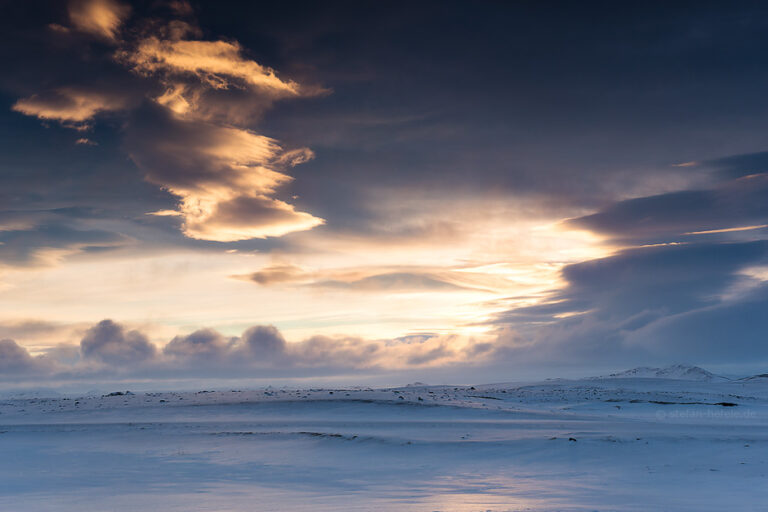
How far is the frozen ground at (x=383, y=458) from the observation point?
1318cm

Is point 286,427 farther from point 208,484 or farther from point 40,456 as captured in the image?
point 208,484

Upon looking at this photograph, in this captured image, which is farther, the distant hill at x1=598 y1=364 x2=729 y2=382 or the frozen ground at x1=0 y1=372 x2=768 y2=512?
the distant hill at x1=598 y1=364 x2=729 y2=382

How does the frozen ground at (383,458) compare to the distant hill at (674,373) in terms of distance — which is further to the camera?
the distant hill at (674,373)

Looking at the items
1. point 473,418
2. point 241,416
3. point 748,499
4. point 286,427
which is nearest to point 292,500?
point 748,499

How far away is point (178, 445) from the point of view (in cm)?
2264

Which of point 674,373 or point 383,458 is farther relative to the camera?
point 674,373

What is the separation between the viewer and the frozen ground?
43.2 feet

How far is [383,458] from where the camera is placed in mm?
19453

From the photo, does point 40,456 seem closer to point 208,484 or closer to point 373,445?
point 208,484

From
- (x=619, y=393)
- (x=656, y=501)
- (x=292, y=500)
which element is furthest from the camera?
(x=619, y=393)

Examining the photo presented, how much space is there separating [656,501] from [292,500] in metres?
8.21

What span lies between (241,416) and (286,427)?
6032 millimetres

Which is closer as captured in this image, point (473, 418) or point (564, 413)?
point (473, 418)

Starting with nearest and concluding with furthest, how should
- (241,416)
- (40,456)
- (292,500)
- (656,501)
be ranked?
(656,501) < (292,500) < (40,456) < (241,416)
